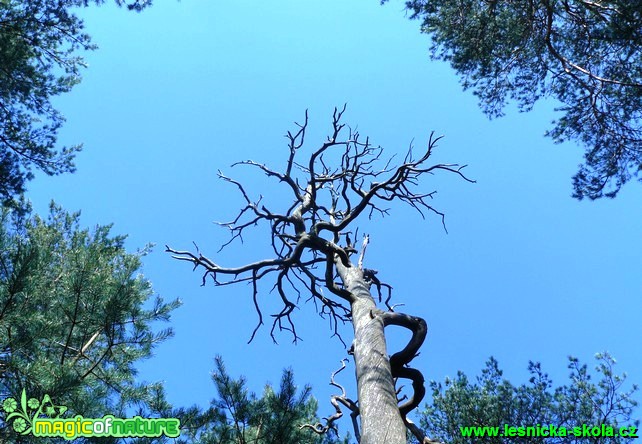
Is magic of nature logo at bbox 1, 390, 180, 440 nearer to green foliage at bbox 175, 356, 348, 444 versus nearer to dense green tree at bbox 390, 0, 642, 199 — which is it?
green foliage at bbox 175, 356, 348, 444

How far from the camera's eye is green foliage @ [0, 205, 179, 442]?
309 centimetres

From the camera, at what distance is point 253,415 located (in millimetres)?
4125

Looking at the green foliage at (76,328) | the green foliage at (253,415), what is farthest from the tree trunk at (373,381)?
the green foliage at (76,328)

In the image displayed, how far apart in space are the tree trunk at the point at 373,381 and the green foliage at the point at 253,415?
950mm

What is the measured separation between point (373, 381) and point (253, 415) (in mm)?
1530

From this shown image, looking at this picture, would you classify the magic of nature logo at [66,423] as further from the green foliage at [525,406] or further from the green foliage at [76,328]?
the green foliage at [525,406]

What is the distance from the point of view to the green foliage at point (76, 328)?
3086 millimetres

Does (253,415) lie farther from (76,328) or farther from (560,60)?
(560,60)

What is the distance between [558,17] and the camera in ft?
20.7

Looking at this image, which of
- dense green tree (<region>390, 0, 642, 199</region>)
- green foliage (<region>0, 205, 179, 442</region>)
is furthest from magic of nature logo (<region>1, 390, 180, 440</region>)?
dense green tree (<region>390, 0, 642, 199</region>)

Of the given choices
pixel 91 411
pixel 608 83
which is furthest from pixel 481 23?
pixel 91 411

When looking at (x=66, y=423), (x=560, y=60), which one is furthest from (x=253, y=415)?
(x=560, y=60)

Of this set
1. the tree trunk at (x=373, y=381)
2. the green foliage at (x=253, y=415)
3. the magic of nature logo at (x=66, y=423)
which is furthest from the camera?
the green foliage at (x=253, y=415)

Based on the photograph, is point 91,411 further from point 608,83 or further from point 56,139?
point 608,83
